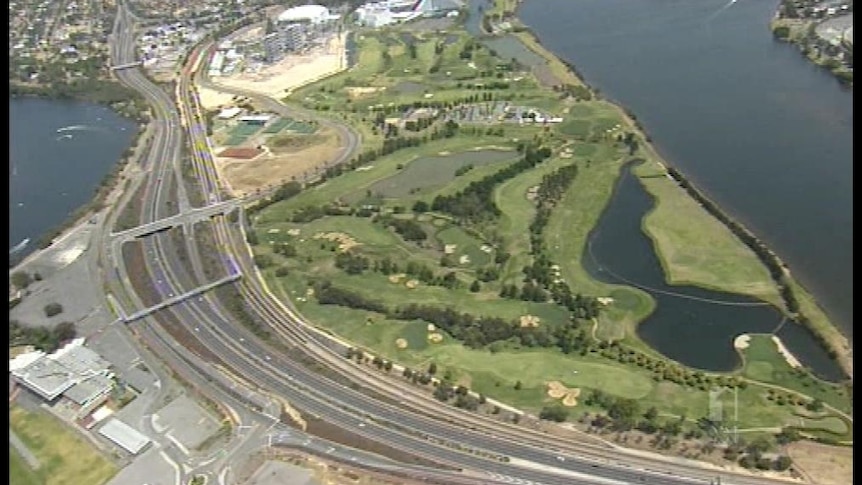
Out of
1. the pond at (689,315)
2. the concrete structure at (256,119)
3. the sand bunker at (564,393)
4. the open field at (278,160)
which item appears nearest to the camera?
the sand bunker at (564,393)

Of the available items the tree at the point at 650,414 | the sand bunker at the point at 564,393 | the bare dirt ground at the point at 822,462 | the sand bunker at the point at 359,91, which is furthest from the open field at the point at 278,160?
the bare dirt ground at the point at 822,462

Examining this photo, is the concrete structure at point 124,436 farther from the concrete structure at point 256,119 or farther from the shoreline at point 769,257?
the concrete structure at point 256,119

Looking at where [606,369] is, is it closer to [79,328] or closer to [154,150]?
[79,328]

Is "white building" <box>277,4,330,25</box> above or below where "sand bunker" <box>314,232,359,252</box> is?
above

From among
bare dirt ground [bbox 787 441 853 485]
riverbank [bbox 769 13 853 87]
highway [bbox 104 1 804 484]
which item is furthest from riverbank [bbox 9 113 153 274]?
riverbank [bbox 769 13 853 87]

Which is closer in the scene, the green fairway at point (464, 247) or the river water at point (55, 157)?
the green fairway at point (464, 247)

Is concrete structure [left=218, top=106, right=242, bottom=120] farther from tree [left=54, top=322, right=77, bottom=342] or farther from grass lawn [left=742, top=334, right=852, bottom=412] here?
grass lawn [left=742, top=334, right=852, bottom=412]
